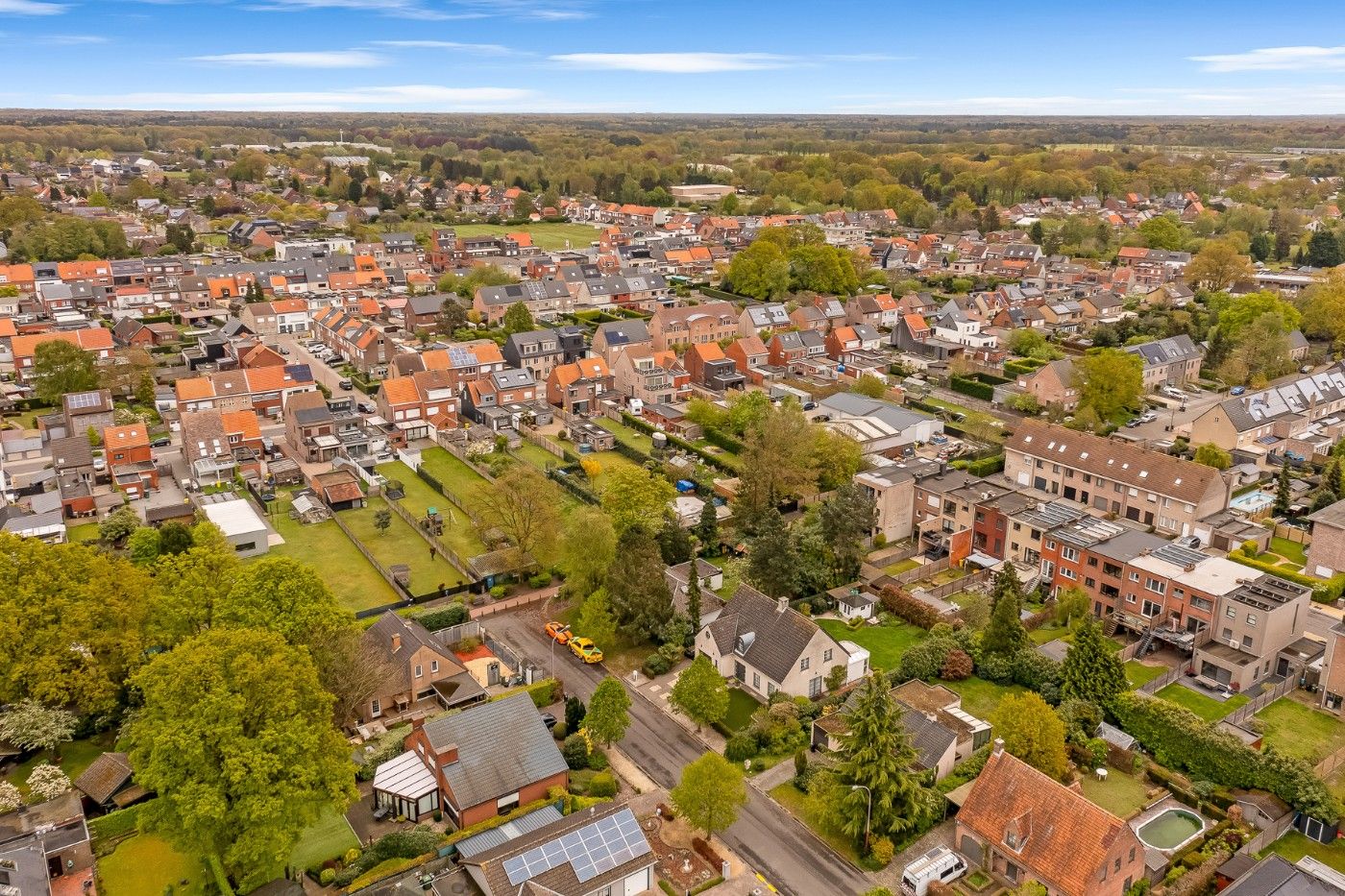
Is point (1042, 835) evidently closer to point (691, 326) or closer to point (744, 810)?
point (744, 810)

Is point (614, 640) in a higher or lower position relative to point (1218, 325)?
lower

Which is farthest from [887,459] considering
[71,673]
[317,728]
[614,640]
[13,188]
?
[13,188]

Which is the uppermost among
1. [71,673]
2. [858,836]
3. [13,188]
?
[13,188]

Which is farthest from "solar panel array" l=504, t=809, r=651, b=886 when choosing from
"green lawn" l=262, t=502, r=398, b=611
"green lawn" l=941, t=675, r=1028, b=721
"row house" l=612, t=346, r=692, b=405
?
"row house" l=612, t=346, r=692, b=405

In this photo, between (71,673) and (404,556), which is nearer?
(71,673)

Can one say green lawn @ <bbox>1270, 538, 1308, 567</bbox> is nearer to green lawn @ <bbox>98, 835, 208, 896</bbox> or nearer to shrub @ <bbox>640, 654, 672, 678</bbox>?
shrub @ <bbox>640, 654, 672, 678</bbox>

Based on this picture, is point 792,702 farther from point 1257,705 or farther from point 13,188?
point 13,188
